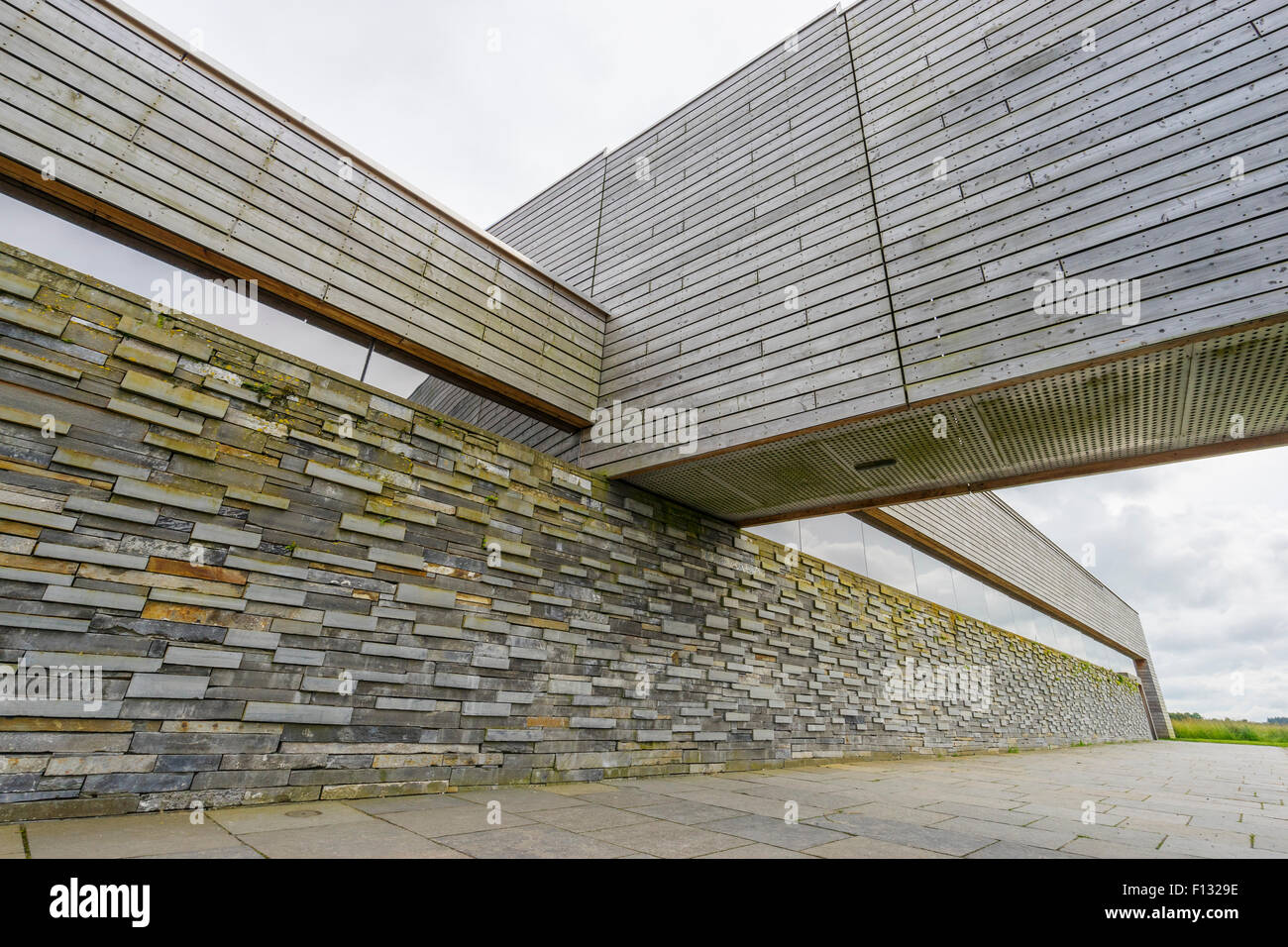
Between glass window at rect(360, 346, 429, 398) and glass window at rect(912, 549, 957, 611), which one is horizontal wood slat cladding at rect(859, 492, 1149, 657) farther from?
glass window at rect(360, 346, 429, 398)

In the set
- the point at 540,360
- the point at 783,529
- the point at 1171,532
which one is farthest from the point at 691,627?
the point at 1171,532

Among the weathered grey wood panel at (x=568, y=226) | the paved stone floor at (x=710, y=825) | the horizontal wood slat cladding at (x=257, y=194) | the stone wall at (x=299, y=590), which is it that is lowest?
the paved stone floor at (x=710, y=825)

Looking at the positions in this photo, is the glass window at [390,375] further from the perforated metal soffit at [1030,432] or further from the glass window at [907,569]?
the glass window at [907,569]

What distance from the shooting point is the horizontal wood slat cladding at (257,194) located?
3199 millimetres

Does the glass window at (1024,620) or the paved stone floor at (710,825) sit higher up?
the glass window at (1024,620)

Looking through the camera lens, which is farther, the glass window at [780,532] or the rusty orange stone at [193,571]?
the glass window at [780,532]

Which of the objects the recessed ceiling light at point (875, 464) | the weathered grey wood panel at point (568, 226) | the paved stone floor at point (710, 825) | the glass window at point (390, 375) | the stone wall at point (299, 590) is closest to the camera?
the paved stone floor at point (710, 825)

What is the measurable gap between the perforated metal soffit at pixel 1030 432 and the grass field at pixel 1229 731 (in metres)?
31.5

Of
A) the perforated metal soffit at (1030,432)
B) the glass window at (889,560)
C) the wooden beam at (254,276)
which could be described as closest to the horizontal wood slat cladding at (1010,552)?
the glass window at (889,560)

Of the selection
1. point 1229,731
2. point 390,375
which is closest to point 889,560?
point 390,375

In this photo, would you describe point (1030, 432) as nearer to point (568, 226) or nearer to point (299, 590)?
point (299, 590)

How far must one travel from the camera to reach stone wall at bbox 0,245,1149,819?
9.09 ft

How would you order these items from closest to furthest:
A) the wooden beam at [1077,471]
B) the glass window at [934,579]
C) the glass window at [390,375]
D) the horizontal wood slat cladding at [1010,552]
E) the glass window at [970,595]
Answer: the wooden beam at [1077,471]
the glass window at [390,375]
the horizontal wood slat cladding at [1010,552]
the glass window at [934,579]
the glass window at [970,595]
